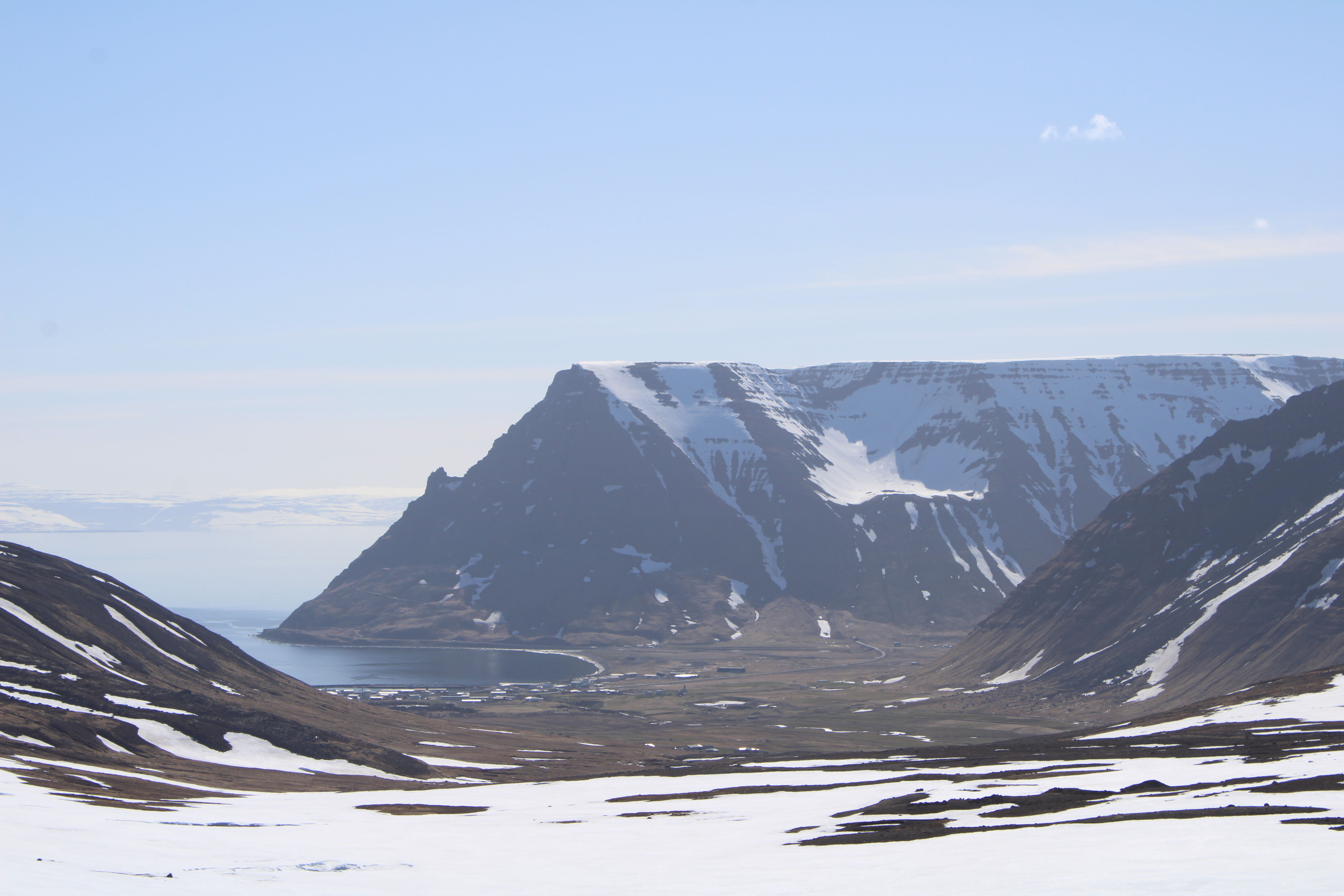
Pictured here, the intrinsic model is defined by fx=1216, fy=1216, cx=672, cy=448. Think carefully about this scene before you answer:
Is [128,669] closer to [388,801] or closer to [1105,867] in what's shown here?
[388,801]

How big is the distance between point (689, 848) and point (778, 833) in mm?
4778

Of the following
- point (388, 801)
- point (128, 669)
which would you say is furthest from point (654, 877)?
point (128, 669)

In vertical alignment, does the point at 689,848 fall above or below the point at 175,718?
above

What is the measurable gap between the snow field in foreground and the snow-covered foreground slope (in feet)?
0.52

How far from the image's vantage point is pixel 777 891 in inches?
1640

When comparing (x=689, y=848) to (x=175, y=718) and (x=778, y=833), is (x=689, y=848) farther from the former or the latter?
(x=175, y=718)

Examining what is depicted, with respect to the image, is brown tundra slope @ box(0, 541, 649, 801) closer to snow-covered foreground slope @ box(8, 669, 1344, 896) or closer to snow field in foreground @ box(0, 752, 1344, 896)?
snow-covered foreground slope @ box(8, 669, 1344, 896)

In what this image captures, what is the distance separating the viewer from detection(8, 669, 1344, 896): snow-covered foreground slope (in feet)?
130

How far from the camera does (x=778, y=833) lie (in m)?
57.4

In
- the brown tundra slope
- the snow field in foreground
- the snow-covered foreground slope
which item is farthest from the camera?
the brown tundra slope

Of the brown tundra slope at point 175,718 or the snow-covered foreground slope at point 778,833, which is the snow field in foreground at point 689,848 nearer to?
the snow-covered foreground slope at point 778,833

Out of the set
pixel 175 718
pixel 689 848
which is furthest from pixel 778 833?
pixel 175 718

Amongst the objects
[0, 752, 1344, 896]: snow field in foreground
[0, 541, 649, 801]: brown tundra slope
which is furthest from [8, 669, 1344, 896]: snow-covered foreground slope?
[0, 541, 649, 801]: brown tundra slope

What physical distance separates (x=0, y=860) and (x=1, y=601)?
10559cm
